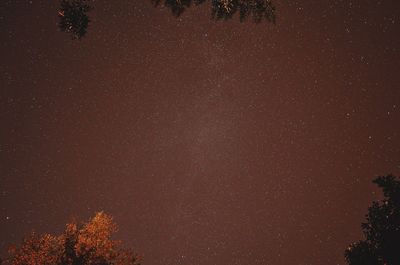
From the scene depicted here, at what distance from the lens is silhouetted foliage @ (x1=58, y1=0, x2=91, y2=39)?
4.85 metres

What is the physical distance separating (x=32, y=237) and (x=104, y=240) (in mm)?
2516

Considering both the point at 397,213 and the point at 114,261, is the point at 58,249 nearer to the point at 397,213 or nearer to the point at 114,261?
the point at 114,261

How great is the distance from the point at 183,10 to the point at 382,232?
24.3ft

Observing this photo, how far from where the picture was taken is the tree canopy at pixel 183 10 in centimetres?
488

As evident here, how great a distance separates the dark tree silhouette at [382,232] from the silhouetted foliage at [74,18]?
7.97m

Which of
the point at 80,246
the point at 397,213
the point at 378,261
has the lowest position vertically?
the point at 378,261

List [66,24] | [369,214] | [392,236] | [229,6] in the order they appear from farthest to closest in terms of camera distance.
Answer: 1. [369,214]
2. [392,236]
3. [229,6]
4. [66,24]

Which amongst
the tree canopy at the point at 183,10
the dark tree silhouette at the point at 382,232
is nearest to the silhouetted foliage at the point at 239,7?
the tree canopy at the point at 183,10

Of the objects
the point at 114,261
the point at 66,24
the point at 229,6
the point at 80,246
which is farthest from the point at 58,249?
the point at 229,6

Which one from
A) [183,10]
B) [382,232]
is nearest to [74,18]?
[183,10]

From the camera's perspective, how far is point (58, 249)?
11906mm

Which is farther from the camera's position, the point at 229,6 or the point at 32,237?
the point at 32,237

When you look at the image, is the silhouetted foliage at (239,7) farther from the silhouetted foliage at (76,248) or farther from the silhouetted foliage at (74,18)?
the silhouetted foliage at (76,248)

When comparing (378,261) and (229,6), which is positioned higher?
(229,6)
